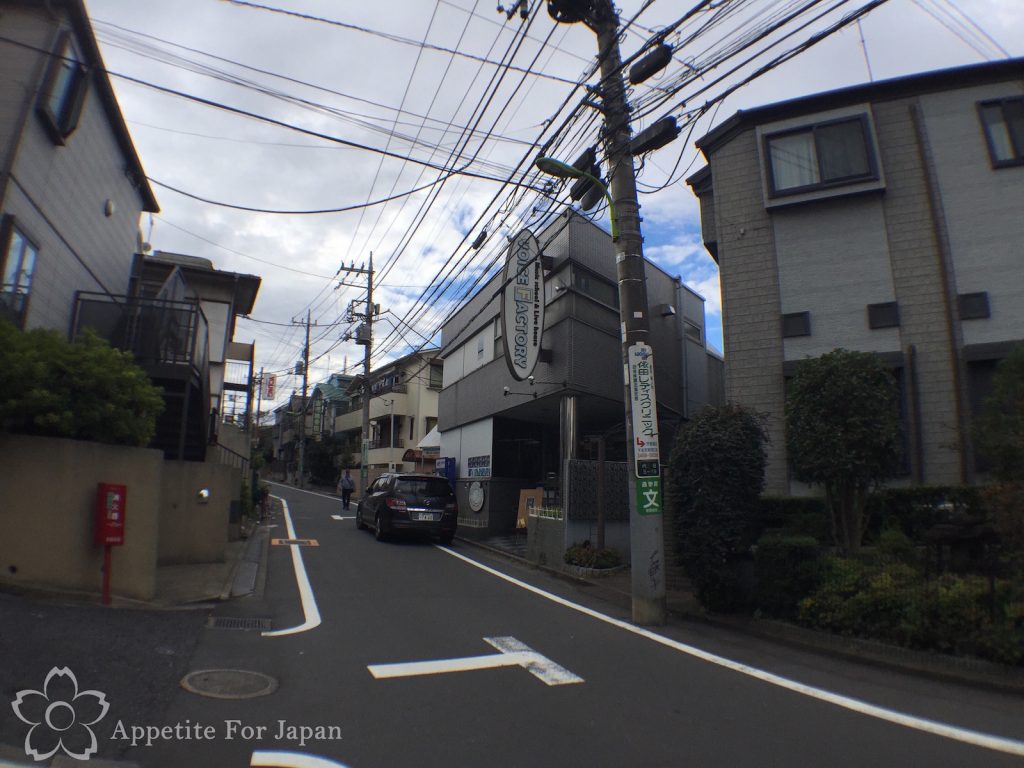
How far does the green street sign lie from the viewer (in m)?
8.41

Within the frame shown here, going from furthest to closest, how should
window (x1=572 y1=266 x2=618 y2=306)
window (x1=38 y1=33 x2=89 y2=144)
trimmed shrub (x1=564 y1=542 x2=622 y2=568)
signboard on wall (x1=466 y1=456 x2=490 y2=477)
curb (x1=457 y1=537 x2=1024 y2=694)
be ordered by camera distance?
1. signboard on wall (x1=466 y1=456 x2=490 y2=477)
2. window (x1=572 y1=266 x2=618 y2=306)
3. trimmed shrub (x1=564 y1=542 x2=622 y2=568)
4. window (x1=38 y1=33 x2=89 y2=144)
5. curb (x1=457 y1=537 x2=1024 y2=694)

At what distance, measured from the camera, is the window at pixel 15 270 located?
8.75 m

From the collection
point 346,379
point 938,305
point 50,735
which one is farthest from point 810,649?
point 346,379

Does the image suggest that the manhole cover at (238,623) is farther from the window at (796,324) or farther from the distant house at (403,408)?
the distant house at (403,408)

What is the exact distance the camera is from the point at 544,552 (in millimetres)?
13141

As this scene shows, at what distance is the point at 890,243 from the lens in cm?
1187

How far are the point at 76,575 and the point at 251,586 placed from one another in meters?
2.84

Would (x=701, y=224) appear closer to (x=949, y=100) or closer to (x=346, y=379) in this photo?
(x=949, y=100)

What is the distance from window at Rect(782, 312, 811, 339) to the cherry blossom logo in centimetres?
1153

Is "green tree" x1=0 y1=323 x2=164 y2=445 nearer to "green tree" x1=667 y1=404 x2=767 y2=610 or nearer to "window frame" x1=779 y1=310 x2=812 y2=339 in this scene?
"green tree" x1=667 y1=404 x2=767 y2=610

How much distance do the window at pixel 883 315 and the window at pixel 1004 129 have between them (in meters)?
2.95

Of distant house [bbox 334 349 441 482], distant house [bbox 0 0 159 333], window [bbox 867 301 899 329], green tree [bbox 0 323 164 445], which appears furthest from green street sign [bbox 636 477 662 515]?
distant house [bbox 334 349 441 482]

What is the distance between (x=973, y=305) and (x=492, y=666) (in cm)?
1028

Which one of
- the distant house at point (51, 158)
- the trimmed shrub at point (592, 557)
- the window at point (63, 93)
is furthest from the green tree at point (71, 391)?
the trimmed shrub at point (592, 557)
